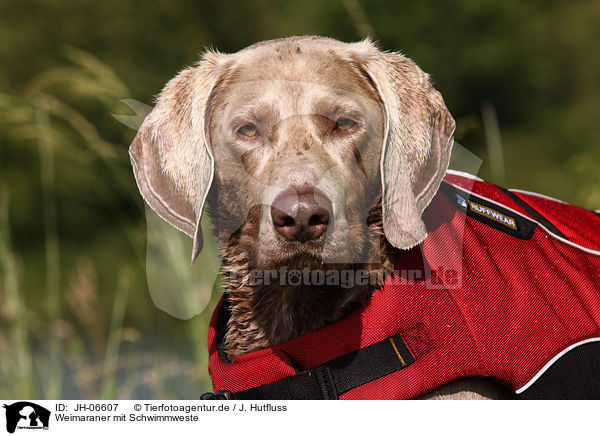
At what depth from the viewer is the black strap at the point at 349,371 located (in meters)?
1.97

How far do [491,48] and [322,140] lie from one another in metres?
13.9

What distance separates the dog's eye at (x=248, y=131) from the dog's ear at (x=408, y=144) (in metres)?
0.41

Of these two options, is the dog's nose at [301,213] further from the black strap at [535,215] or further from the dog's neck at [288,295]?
the black strap at [535,215]

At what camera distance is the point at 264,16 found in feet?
53.2

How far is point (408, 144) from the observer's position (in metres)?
2.12

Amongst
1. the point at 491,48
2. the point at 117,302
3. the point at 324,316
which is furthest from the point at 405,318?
the point at 491,48

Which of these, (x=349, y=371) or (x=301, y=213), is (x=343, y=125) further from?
(x=349, y=371)

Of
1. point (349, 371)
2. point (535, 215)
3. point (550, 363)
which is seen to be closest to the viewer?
point (349, 371)

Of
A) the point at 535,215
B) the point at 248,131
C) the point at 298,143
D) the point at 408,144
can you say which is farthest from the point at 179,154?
the point at 535,215

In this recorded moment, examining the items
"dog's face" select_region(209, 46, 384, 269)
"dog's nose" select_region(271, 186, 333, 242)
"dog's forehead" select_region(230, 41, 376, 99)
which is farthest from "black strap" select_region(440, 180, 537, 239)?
"dog's nose" select_region(271, 186, 333, 242)

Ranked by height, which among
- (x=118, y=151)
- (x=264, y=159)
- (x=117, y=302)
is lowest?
(x=117, y=302)

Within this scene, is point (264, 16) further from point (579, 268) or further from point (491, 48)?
point (579, 268)

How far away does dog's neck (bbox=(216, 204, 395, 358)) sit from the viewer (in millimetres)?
2113
